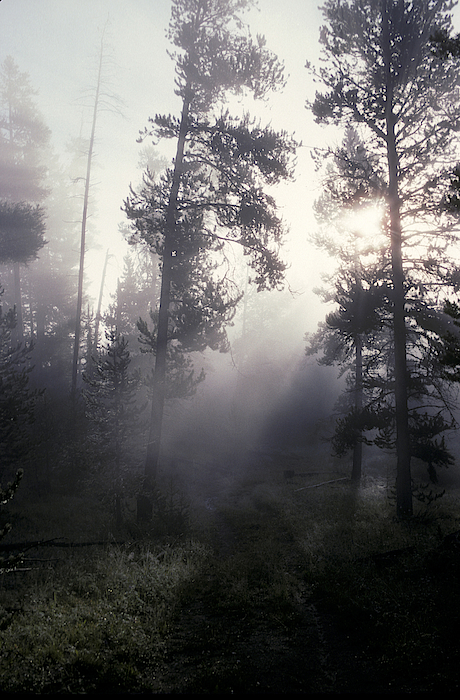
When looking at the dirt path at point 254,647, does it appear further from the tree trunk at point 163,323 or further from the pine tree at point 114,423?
the pine tree at point 114,423

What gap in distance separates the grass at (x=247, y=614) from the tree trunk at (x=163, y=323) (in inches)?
99.0

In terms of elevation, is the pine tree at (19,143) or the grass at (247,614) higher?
the pine tree at (19,143)

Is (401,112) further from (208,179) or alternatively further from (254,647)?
(254,647)

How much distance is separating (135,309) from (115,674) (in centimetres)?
3511

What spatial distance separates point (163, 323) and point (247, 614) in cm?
954

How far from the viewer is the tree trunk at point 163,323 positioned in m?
12.7

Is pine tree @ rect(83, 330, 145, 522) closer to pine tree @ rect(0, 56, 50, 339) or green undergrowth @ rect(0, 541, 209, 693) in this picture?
green undergrowth @ rect(0, 541, 209, 693)

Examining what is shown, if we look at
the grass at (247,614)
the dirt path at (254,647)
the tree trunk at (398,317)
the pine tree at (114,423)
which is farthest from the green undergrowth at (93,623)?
the tree trunk at (398,317)

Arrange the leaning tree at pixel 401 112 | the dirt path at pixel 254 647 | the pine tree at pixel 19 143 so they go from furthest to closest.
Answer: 1. the pine tree at pixel 19 143
2. the leaning tree at pixel 401 112
3. the dirt path at pixel 254 647

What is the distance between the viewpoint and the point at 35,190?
30219 millimetres

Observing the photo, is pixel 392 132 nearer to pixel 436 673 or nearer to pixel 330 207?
pixel 330 207

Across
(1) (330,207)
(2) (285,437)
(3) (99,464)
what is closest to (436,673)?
(3) (99,464)

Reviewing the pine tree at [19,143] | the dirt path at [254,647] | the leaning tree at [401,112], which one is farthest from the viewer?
the pine tree at [19,143]

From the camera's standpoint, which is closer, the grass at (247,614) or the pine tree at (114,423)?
the grass at (247,614)
